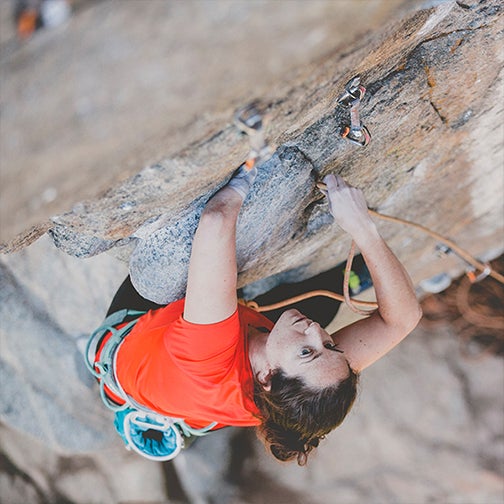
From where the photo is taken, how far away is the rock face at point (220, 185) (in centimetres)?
83

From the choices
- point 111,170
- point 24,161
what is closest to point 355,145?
point 111,170

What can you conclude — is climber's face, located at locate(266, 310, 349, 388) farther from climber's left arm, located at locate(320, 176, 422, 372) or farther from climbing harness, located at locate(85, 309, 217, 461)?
climbing harness, located at locate(85, 309, 217, 461)

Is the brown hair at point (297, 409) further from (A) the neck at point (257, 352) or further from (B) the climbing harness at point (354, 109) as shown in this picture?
(B) the climbing harness at point (354, 109)

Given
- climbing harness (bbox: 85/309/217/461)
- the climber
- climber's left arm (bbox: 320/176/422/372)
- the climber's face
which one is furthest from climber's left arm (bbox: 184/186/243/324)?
climbing harness (bbox: 85/309/217/461)

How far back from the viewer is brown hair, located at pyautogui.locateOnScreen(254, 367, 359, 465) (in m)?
1.30

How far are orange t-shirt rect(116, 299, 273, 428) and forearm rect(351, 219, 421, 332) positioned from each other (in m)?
0.34

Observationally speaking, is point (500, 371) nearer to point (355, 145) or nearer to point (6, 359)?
point (355, 145)

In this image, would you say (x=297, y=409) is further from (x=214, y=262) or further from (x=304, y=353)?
(x=214, y=262)

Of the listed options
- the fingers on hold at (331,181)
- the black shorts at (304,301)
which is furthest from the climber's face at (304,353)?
the black shorts at (304,301)

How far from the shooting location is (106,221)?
1.08 metres

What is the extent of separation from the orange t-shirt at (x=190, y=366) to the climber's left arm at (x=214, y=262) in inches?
1.7

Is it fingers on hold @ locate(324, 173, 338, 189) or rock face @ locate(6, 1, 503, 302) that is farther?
fingers on hold @ locate(324, 173, 338, 189)

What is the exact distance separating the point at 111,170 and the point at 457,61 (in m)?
0.91

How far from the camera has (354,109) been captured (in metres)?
1.20
